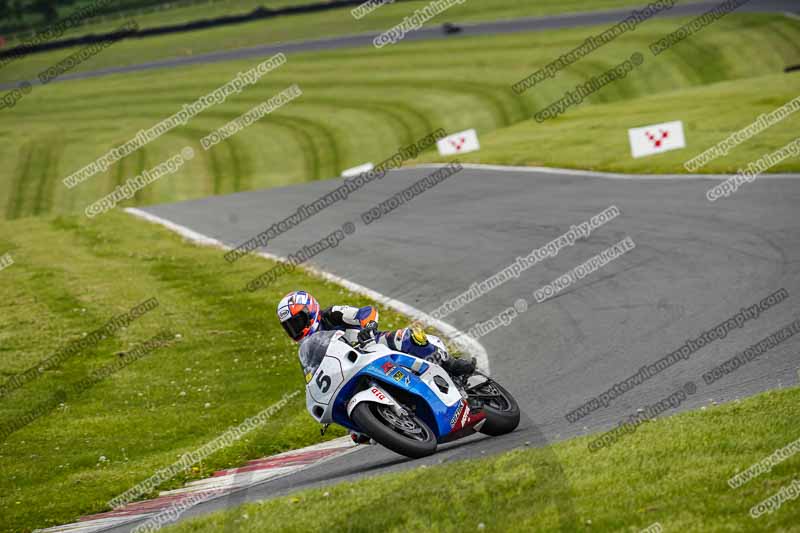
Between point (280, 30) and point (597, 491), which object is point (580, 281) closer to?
point (597, 491)

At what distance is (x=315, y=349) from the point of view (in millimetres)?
Answer: 9969

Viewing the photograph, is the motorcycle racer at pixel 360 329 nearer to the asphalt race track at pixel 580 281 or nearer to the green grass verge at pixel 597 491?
the asphalt race track at pixel 580 281

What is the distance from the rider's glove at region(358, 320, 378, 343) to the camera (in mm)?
9867

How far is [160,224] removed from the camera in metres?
31.6

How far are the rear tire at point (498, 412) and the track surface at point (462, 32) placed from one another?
50.6 metres

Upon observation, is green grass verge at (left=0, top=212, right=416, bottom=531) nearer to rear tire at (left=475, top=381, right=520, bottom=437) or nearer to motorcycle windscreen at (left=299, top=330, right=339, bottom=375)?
motorcycle windscreen at (left=299, top=330, right=339, bottom=375)

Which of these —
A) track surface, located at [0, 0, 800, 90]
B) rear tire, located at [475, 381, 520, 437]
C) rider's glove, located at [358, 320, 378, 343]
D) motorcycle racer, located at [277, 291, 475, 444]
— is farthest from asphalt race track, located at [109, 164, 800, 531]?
track surface, located at [0, 0, 800, 90]

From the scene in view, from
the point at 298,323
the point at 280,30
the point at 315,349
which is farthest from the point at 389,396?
the point at 280,30

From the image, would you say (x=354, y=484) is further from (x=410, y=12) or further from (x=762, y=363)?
(x=410, y=12)

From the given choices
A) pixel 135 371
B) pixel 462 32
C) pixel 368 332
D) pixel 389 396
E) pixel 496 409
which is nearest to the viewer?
pixel 389 396

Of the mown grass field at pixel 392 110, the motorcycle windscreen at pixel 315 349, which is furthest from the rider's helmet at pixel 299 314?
the mown grass field at pixel 392 110

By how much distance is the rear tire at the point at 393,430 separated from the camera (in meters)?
9.15

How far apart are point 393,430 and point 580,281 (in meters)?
8.31

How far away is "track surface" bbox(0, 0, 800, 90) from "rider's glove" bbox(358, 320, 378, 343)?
51357mm
